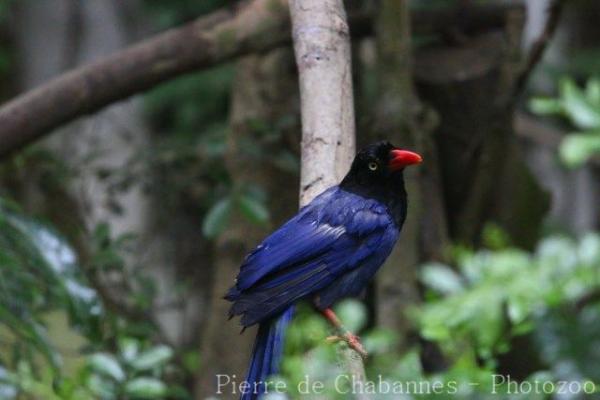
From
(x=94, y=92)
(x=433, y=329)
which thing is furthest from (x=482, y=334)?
(x=94, y=92)

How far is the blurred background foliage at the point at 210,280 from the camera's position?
1876 millimetres

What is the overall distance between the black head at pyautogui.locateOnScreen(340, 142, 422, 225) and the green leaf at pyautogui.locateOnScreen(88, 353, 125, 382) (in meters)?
0.94

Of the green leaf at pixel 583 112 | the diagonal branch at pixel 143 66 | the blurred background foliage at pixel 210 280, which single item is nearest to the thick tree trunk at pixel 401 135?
the blurred background foliage at pixel 210 280

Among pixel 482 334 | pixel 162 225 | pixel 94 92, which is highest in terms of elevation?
pixel 162 225

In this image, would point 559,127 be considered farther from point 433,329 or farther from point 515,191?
point 433,329

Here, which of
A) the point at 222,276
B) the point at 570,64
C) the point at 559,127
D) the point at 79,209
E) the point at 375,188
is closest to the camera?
the point at 375,188

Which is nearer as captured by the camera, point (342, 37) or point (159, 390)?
point (342, 37)

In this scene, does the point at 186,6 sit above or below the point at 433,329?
above

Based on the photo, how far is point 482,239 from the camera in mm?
4980

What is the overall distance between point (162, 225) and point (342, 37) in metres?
2.63

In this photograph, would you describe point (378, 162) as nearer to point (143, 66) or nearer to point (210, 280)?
point (143, 66)

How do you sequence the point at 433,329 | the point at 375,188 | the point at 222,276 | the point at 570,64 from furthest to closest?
the point at 570,64, the point at 222,276, the point at 375,188, the point at 433,329

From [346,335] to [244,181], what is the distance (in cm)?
208

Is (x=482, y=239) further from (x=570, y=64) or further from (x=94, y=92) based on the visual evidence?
(x=570, y=64)
